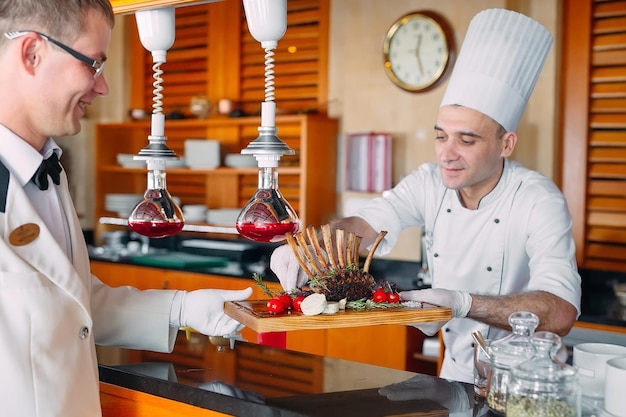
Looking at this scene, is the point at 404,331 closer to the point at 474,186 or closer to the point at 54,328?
the point at 474,186

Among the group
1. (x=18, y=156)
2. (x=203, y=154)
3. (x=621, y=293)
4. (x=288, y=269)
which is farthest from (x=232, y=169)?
(x=18, y=156)

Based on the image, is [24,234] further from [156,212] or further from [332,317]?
[332,317]

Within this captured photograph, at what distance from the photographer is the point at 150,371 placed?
233 cm

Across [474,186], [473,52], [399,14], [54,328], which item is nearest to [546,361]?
[54,328]

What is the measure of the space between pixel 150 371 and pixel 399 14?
341 centimetres

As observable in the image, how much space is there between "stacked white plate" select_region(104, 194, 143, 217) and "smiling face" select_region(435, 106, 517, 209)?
13.2 feet

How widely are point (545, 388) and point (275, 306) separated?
86 centimetres

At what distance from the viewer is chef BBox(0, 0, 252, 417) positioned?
1.73m

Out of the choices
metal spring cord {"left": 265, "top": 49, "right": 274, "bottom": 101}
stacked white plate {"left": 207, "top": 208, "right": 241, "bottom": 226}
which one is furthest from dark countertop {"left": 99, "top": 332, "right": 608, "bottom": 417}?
stacked white plate {"left": 207, "top": 208, "right": 241, "bottom": 226}

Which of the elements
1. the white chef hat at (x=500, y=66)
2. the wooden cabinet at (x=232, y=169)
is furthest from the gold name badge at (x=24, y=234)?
the wooden cabinet at (x=232, y=169)

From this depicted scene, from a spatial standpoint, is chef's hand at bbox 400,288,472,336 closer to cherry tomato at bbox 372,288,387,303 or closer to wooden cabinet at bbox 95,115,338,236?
cherry tomato at bbox 372,288,387,303

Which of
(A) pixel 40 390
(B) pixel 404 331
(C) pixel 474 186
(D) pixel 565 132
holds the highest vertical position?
(D) pixel 565 132

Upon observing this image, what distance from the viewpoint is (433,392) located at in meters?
2.18

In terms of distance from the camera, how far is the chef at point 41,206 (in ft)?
5.67
